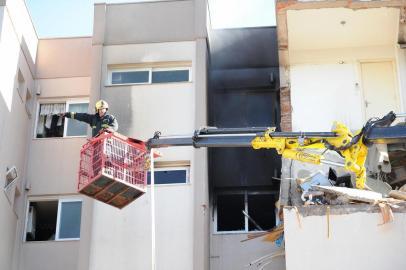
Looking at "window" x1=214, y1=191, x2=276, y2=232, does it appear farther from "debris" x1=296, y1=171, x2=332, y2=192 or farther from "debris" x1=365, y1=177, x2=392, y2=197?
"debris" x1=365, y1=177, x2=392, y2=197

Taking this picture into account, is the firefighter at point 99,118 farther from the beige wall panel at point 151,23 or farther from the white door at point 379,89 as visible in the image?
the white door at point 379,89

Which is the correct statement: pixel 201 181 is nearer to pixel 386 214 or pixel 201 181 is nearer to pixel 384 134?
pixel 386 214

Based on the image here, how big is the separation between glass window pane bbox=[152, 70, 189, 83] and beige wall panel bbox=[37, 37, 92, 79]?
7.39 feet

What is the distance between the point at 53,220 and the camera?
896 inches

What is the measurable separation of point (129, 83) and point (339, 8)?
578 cm

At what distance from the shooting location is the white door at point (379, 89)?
21484 mm

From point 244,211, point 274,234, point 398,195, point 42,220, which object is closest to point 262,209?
point 244,211

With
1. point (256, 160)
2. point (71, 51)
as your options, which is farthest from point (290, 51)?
point (71, 51)

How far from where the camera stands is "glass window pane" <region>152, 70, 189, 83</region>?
2219 cm

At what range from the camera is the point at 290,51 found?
22.1m

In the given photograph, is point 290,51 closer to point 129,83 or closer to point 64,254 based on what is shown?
point 129,83

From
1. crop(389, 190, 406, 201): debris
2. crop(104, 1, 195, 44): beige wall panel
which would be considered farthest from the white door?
crop(104, 1, 195, 44): beige wall panel

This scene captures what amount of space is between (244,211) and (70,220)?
449 cm

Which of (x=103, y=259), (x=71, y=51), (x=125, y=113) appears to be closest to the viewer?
(x=103, y=259)
